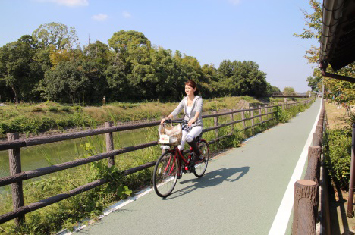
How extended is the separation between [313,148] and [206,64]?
88059 millimetres

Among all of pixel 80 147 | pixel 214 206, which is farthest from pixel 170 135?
pixel 80 147

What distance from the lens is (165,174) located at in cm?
497

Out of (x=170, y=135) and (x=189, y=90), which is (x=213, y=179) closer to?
(x=170, y=135)

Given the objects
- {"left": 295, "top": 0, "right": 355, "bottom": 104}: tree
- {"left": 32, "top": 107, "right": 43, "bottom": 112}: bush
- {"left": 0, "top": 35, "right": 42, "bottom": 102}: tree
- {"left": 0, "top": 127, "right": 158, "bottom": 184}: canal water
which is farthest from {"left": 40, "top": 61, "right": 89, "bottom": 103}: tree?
{"left": 295, "top": 0, "right": 355, "bottom": 104}: tree

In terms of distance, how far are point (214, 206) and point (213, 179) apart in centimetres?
158

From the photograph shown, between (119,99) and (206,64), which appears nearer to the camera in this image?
(119,99)

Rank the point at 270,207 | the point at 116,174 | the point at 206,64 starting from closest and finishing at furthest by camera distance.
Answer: the point at 270,207
the point at 116,174
the point at 206,64

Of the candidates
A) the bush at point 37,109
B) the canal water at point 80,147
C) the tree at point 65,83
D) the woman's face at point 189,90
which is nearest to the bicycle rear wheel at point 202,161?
the woman's face at point 189,90

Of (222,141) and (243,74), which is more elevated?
(243,74)

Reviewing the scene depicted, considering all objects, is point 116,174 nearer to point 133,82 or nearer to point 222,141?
point 222,141

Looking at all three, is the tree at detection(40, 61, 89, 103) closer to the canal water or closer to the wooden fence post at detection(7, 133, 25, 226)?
the canal water

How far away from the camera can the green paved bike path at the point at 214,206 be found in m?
3.74

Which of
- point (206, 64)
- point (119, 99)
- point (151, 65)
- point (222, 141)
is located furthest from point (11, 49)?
point (206, 64)

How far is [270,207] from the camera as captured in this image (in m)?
4.41
